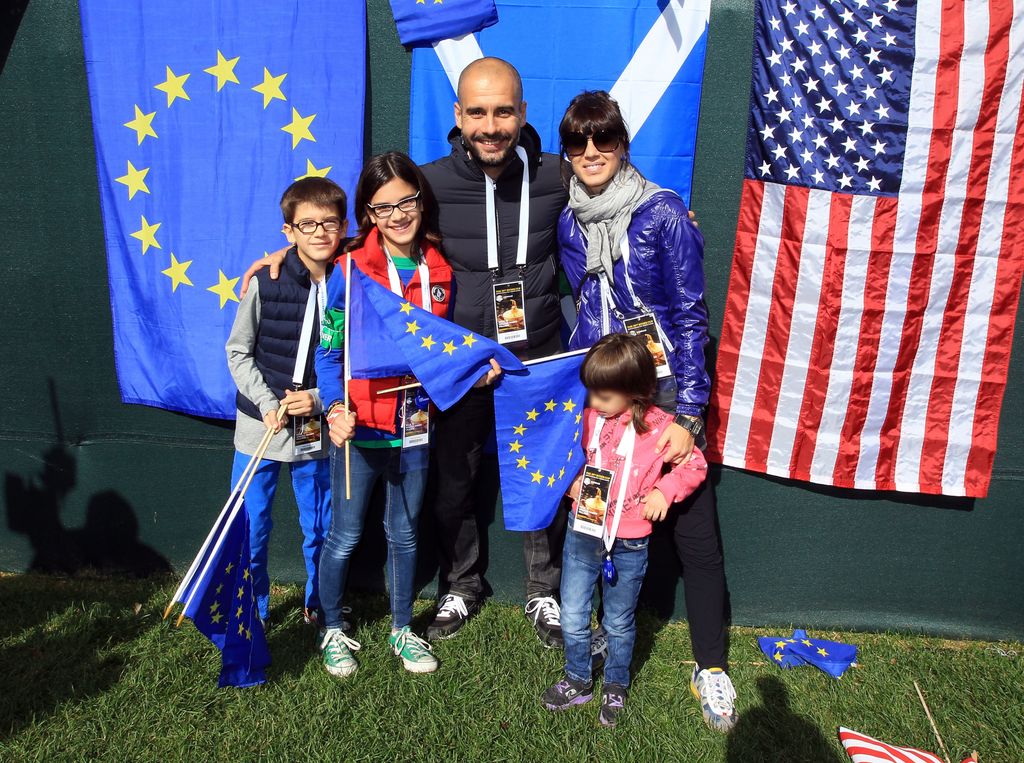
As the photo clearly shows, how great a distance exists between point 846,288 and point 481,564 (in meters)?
2.20

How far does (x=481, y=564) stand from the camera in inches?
164

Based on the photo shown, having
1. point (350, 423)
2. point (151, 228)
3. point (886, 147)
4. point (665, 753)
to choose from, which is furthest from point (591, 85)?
point (665, 753)

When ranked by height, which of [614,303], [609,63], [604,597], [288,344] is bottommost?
[604,597]

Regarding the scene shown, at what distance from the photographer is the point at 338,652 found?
3.54 m

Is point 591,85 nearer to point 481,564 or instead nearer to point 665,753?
point 481,564

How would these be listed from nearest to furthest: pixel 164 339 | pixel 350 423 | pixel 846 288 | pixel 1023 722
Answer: pixel 350 423
pixel 1023 722
pixel 846 288
pixel 164 339

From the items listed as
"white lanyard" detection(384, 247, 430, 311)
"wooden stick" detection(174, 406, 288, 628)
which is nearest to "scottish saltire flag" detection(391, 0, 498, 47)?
"white lanyard" detection(384, 247, 430, 311)

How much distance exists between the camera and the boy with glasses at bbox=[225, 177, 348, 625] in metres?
3.19

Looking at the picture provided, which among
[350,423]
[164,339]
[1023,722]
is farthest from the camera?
[164,339]

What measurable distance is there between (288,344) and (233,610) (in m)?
1.09

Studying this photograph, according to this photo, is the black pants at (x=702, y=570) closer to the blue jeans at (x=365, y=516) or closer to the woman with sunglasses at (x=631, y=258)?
the woman with sunglasses at (x=631, y=258)

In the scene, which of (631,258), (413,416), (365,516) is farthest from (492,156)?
(365,516)

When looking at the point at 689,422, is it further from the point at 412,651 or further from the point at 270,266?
the point at 270,266

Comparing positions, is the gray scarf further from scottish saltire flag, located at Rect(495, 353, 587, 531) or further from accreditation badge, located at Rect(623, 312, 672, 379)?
scottish saltire flag, located at Rect(495, 353, 587, 531)
